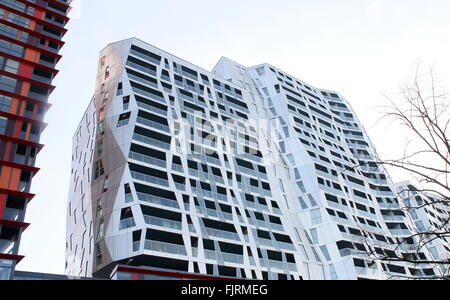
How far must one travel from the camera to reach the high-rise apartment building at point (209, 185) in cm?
3850

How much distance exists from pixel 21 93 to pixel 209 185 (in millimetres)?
23144

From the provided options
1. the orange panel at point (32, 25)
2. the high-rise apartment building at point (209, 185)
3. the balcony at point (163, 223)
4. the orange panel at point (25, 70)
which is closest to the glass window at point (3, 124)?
the orange panel at point (25, 70)

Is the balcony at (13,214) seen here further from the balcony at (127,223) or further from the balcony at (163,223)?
the balcony at (163,223)

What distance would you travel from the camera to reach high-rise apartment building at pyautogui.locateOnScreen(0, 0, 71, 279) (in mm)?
30844

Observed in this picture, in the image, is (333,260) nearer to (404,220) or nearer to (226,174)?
(226,174)

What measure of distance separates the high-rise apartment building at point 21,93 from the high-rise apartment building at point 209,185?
8.71 metres

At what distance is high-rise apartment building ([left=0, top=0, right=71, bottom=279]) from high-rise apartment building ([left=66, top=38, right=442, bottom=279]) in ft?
28.6

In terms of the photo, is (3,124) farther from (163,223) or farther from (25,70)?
(163,223)

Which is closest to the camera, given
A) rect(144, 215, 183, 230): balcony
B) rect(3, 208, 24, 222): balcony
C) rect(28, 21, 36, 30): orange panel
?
rect(3, 208, 24, 222): balcony

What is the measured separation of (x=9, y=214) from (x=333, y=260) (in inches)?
1566

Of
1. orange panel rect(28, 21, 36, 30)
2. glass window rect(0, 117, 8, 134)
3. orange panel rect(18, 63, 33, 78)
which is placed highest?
orange panel rect(28, 21, 36, 30)

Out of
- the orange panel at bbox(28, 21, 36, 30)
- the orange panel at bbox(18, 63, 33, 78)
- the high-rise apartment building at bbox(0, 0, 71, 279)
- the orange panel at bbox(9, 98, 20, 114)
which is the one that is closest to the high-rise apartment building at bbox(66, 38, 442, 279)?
the high-rise apartment building at bbox(0, 0, 71, 279)

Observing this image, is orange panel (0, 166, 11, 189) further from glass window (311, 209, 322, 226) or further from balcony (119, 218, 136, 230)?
glass window (311, 209, 322, 226)

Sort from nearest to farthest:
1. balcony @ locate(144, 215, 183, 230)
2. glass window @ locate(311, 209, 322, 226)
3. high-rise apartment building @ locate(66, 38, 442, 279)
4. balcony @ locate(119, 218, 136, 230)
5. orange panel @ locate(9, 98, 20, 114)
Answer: balcony @ locate(119, 218, 136, 230)
orange panel @ locate(9, 98, 20, 114)
balcony @ locate(144, 215, 183, 230)
high-rise apartment building @ locate(66, 38, 442, 279)
glass window @ locate(311, 209, 322, 226)
